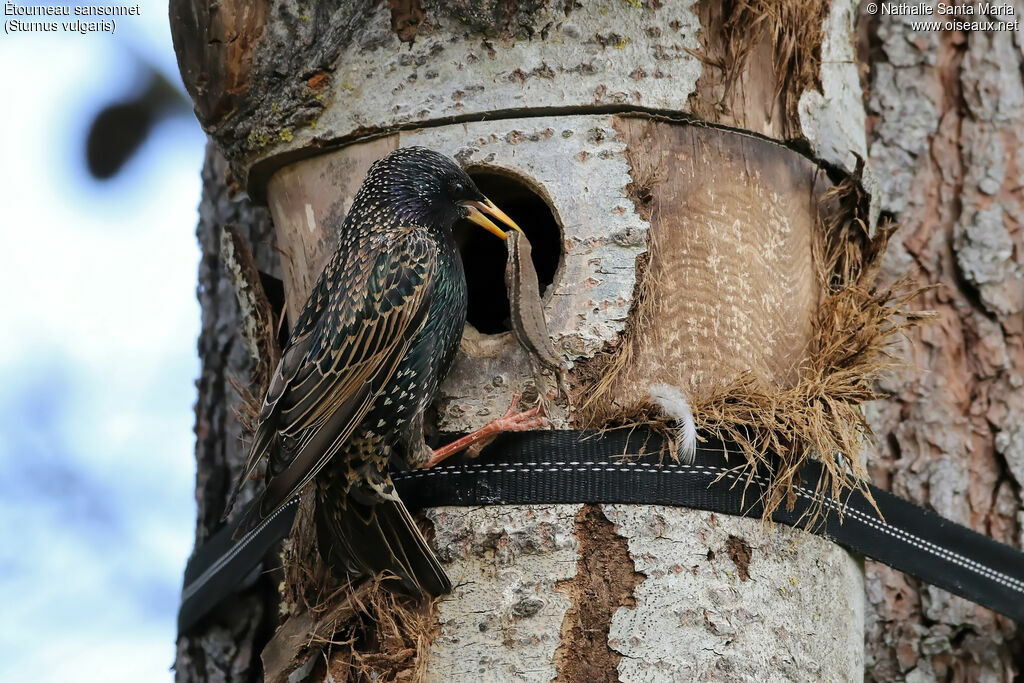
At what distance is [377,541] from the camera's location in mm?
2893

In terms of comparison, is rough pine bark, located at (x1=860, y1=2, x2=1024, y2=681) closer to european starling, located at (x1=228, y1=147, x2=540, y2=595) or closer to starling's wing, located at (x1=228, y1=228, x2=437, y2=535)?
european starling, located at (x1=228, y1=147, x2=540, y2=595)

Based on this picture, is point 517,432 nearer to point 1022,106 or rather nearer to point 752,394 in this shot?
point 752,394

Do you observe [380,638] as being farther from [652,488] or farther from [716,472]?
[716,472]

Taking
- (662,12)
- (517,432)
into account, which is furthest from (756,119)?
(517,432)

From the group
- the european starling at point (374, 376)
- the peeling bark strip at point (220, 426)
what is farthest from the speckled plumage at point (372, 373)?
the peeling bark strip at point (220, 426)

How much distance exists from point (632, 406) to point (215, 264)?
85.3 inches

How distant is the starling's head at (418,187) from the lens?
307cm

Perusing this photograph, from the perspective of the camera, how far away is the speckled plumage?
2828mm

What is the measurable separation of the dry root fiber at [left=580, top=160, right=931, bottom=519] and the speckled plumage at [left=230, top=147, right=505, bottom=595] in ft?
1.41

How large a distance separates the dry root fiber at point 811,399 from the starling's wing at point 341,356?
48 cm

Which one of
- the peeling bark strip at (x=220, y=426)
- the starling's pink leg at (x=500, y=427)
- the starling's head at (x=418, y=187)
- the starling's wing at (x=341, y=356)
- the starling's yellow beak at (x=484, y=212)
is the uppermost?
the starling's head at (x=418, y=187)

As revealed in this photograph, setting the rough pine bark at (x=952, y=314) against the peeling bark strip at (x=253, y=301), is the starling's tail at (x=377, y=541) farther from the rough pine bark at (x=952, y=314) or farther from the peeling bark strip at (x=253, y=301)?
the rough pine bark at (x=952, y=314)

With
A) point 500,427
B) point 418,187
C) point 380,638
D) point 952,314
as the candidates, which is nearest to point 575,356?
point 500,427

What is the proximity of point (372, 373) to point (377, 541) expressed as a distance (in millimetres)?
395
